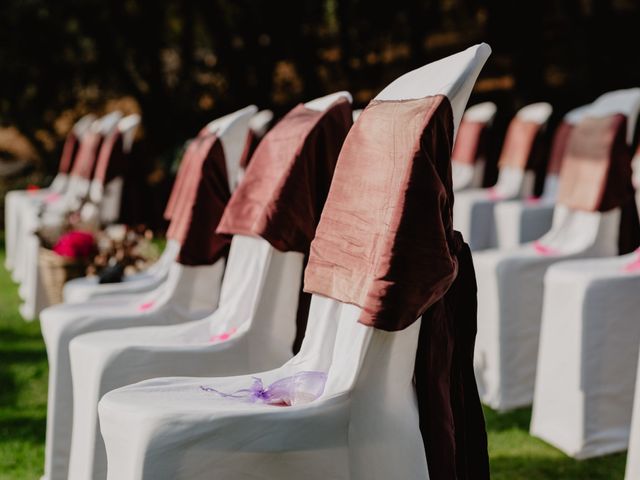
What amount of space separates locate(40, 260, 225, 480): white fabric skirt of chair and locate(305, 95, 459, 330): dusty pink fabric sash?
1.01 meters

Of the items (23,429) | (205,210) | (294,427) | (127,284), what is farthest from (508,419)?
(294,427)

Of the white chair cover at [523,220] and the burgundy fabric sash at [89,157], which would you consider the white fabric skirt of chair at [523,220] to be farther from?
the burgundy fabric sash at [89,157]

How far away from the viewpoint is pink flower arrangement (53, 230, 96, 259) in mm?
4582

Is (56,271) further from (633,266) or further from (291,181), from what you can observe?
(633,266)

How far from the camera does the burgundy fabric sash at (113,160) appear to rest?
19.6 feet

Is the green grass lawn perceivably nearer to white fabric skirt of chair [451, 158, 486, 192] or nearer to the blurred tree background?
white fabric skirt of chair [451, 158, 486, 192]

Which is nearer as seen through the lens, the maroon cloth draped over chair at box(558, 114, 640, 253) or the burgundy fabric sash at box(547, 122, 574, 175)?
the maroon cloth draped over chair at box(558, 114, 640, 253)

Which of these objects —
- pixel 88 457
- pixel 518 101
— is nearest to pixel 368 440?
pixel 88 457

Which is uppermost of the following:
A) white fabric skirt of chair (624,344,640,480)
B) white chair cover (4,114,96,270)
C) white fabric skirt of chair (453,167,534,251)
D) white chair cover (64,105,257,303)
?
white chair cover (64,105,257,303)

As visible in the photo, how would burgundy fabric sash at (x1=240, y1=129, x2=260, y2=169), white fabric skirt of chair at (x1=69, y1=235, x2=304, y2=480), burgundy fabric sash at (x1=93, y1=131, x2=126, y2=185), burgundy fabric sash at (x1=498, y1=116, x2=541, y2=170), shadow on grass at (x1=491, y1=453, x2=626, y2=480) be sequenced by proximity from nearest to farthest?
1. white fabric skirt of chair at (x1=69, y1=235, x2=304, y2=480)
2. shadow on grass at (x1=491, y1=453, x2=626, y2=480)
3. burgundy fabric sash at (x1=240, y1=129, x2=260, y2=169)
4. burgundy fabric sash at (x1=498, y1=116, x2=541, y2=170)
5. burgundy fabric sash at (x1=93, y1=131, x2=126, y2=185)

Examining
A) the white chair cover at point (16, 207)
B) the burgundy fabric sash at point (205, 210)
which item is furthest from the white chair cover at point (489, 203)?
the white chair cover at point (16, 207)

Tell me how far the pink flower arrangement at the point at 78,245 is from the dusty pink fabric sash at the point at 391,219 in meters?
2.75

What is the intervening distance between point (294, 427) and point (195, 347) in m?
0.72

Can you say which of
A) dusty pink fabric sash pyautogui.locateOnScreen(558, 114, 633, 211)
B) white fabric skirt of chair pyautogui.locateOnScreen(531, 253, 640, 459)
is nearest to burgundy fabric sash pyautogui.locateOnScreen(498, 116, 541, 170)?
dusty pink fabric sash pyautogui.locateOnScreen(558, 114, 633, 211)
